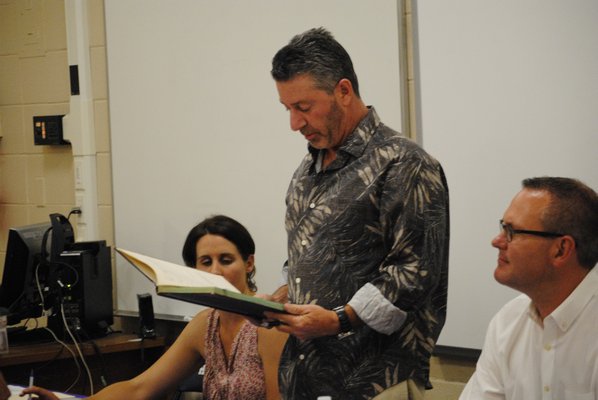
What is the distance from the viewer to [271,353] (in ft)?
7.88

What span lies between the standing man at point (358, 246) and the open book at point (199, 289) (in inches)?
5.4

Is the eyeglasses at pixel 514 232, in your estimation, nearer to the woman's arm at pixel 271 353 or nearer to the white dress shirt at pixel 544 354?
the white dress shirt at pixel 544 354

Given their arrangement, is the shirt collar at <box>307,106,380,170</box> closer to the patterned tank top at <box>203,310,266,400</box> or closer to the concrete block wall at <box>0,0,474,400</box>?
the patterned tank top at <box>203,310,266,400</box>

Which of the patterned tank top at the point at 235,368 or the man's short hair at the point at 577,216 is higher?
the man's short hair at the point at 577,216

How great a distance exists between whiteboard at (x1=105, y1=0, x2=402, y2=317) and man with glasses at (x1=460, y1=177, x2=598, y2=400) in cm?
124

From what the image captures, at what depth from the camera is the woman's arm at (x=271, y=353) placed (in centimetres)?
236

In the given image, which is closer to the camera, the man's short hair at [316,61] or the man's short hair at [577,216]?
the man's short hair at [577,216]

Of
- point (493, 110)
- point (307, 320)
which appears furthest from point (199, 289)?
point (493, 110)

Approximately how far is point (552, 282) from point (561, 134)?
0.95 metres

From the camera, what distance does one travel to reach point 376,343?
2018 millimetres

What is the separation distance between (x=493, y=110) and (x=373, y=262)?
1017 millimetres

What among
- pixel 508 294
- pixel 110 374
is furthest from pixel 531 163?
pixel 110 374

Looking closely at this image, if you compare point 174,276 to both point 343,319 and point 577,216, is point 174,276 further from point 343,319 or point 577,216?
point 577,216

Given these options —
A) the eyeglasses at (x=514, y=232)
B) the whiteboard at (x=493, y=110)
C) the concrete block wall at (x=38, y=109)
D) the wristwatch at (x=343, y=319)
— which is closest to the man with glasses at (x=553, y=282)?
the eyeglasses at (x=514, y=232)
